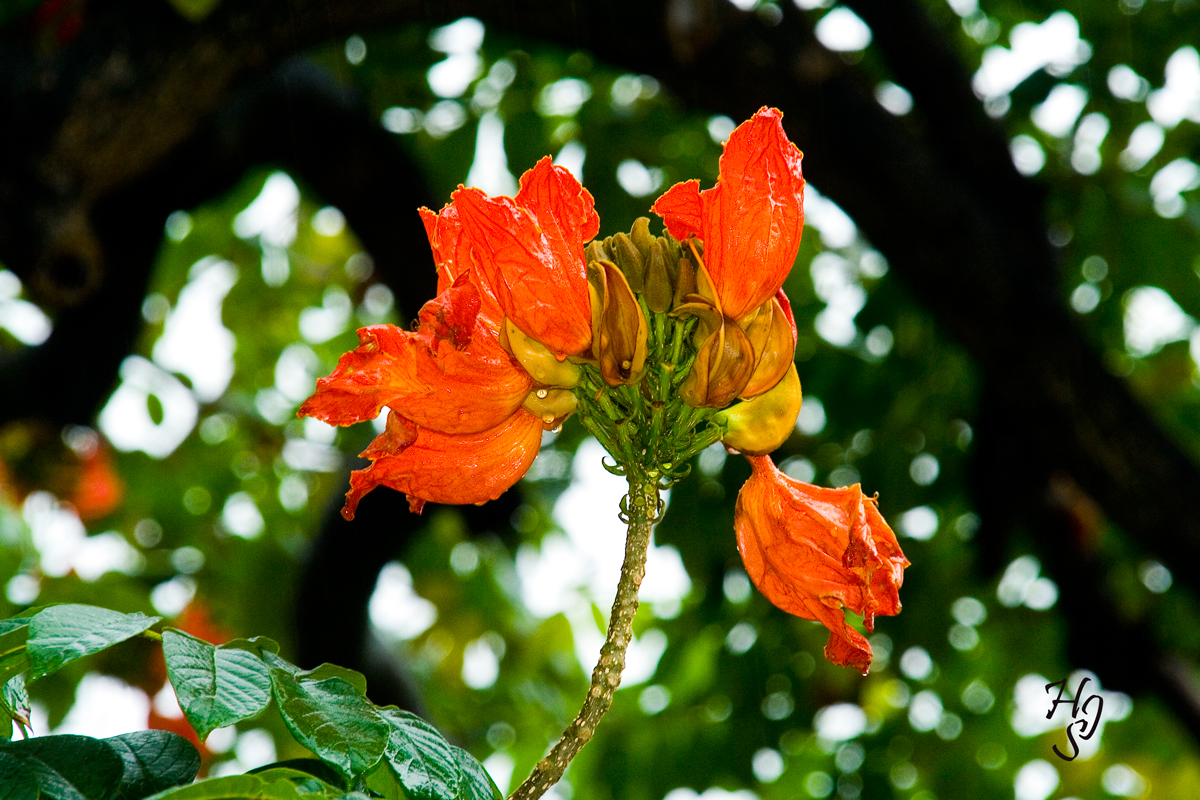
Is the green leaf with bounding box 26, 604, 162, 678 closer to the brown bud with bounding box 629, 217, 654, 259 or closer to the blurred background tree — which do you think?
the brown bud with bounding box 629, 217, 654, 259

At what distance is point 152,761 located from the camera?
658 millimetres

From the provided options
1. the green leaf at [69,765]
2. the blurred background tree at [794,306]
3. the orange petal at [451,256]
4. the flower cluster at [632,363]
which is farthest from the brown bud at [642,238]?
the blurred background tree at [794,306]

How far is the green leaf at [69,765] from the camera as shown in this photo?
604 mm

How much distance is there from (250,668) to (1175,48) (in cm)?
238

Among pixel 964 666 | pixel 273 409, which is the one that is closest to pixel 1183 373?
pixel 964 666

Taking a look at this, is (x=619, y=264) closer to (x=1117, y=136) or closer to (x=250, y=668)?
(x=250, y=668)

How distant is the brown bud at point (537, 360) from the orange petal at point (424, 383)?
1cm

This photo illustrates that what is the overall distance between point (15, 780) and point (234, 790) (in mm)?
133

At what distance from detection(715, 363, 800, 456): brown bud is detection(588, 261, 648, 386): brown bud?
0.31 ft

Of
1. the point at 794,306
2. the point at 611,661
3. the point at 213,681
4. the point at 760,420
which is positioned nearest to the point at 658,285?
A: the point at 760,420

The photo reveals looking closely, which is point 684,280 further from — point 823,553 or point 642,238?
point 823,553

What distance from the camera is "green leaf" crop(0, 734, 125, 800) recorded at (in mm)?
604

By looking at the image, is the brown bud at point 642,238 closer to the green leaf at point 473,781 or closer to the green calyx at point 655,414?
the green calyx at point 655,414

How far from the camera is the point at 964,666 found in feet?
11.2
